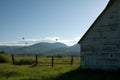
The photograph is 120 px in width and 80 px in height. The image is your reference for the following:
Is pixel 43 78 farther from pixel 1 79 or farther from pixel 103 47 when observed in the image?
pixel 103 47

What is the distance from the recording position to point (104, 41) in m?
23.4

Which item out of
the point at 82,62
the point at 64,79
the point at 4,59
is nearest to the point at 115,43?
the point at 82,62

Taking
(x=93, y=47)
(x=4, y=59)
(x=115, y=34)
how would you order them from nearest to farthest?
(x=115, y=34) < (x=93, y=47) < (x=4, y=59)

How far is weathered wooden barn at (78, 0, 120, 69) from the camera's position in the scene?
74.0 ft

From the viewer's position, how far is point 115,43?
22.6m

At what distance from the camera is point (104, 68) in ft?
76.6

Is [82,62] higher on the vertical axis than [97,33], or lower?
lower

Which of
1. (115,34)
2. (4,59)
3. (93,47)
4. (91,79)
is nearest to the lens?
(91,79)

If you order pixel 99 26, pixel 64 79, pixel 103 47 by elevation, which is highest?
pixel 99 26

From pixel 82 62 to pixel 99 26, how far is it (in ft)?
13.2

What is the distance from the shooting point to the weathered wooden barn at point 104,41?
74.0 ft

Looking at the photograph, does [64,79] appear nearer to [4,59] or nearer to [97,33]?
[97,33]

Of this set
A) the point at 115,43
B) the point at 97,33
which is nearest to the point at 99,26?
the point at 97,33

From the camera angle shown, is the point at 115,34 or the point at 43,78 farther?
the point at 115,34
